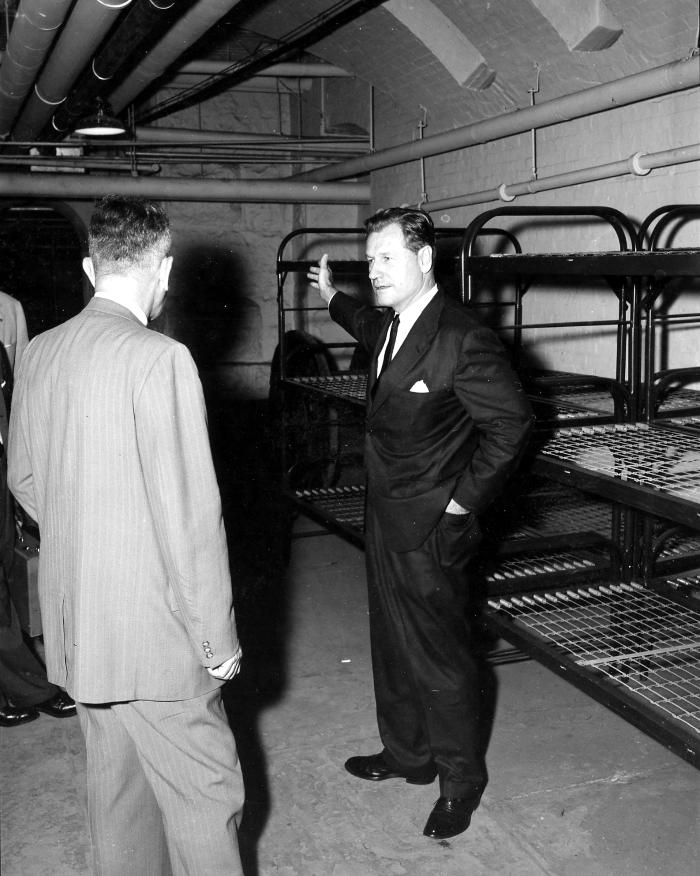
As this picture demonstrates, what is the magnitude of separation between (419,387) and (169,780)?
1.38m

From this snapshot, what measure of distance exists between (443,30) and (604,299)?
223cm

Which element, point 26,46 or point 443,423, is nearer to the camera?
point 443,423

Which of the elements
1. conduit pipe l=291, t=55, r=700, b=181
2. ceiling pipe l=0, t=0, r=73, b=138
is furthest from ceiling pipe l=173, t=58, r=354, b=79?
ceiling pipe l=0, t=0, r=73, b=138

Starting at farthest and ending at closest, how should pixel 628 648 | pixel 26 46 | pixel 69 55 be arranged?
pixel 69 55
pixel 26 46
pixel 628 648

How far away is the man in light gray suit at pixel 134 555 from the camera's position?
1.98m

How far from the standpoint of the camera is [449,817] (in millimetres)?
2936

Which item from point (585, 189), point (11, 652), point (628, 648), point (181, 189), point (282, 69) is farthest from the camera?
point (282, 69)

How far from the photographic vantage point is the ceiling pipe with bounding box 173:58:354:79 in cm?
867

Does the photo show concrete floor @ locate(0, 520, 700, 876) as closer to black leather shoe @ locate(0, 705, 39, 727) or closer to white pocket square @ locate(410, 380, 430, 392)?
black leather shoe @ locate(0, 705, 39, 727)

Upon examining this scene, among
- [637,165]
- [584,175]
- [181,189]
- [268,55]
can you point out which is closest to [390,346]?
[637,165]

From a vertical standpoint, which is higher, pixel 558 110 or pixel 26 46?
pixel 26 46

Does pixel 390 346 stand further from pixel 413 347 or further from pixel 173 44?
pixel 173 44

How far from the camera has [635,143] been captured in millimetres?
5309

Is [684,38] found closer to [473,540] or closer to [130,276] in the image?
[473,540]
